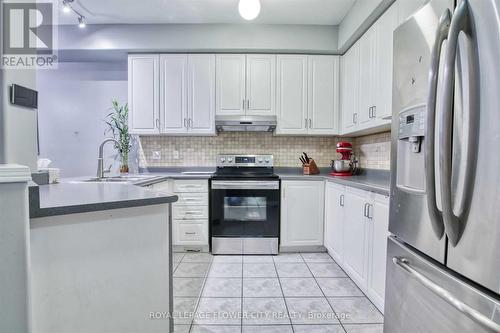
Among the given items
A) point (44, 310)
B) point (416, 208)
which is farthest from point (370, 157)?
point (44, 310)

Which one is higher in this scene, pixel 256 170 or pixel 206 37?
pixel 206 37

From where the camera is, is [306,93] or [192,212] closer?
[192,212]

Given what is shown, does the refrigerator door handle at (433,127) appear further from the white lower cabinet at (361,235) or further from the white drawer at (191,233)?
the white drawer at (191,233)

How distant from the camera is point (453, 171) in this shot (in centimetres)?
78

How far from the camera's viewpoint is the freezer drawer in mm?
709

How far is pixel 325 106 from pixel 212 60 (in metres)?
1.50

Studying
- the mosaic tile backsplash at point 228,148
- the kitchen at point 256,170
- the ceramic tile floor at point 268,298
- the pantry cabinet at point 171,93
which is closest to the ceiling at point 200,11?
→ the kitchen at point 256,170

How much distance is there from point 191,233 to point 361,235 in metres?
1.80

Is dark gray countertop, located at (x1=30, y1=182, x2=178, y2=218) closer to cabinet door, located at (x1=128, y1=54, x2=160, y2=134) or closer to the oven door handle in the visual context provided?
the oven door handle

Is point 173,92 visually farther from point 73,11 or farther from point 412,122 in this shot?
point 412,122

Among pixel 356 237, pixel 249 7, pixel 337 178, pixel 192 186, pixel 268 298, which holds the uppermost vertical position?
pixel 249 7

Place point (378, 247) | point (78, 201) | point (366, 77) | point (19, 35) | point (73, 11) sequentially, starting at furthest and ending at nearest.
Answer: point (73, 11)
point (366, 77)
point (378, 247)
point (78, 201)
point (19, 35)

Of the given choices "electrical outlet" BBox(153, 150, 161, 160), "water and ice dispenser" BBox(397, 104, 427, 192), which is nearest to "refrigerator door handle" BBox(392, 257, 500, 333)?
"water and ice dispenser" BBox(397, 104, 427, 192)

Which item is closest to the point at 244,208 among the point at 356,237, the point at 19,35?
the point at 356,237
